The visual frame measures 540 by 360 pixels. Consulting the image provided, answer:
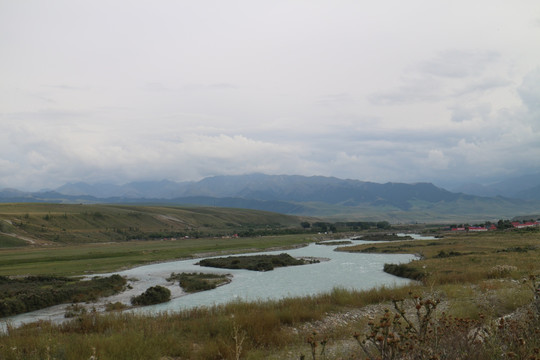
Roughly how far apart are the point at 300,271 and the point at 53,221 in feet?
306

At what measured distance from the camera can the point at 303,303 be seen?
17.1 m

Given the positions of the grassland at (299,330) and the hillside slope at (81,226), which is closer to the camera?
the grassland at (299,330)

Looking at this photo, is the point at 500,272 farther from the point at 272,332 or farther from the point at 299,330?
the point at 272,332

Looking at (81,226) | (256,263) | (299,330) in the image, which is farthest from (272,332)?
(81,226)

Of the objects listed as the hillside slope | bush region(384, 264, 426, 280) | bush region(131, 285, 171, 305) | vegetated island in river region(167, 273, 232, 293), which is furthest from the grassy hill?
bush region(384, 264, 426, 280)

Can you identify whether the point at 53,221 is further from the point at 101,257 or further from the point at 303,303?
the point at 303,303

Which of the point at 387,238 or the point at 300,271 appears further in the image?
the point at 387,238

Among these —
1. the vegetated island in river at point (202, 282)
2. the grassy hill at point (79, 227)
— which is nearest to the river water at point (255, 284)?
the vegetated island in river at point (202, 282)

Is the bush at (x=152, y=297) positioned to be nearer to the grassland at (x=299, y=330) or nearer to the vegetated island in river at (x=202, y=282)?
the vegetated island in river at (x=202, y=282)

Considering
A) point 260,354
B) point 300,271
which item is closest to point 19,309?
point 260,354

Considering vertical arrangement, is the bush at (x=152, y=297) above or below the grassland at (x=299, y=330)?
below

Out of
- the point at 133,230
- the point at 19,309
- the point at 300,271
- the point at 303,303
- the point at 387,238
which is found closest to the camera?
the point at 303,303

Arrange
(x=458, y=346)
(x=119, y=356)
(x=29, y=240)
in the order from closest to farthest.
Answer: (x=458, y=346), (x=119, y=356), (x=29, y=240)

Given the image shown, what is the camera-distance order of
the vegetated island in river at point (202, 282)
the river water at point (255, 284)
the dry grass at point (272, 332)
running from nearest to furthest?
1. the dry grass at point (272, 332)
2. the river water at point (255, 284)
3. the vegetated island in river at point (202, 282)
